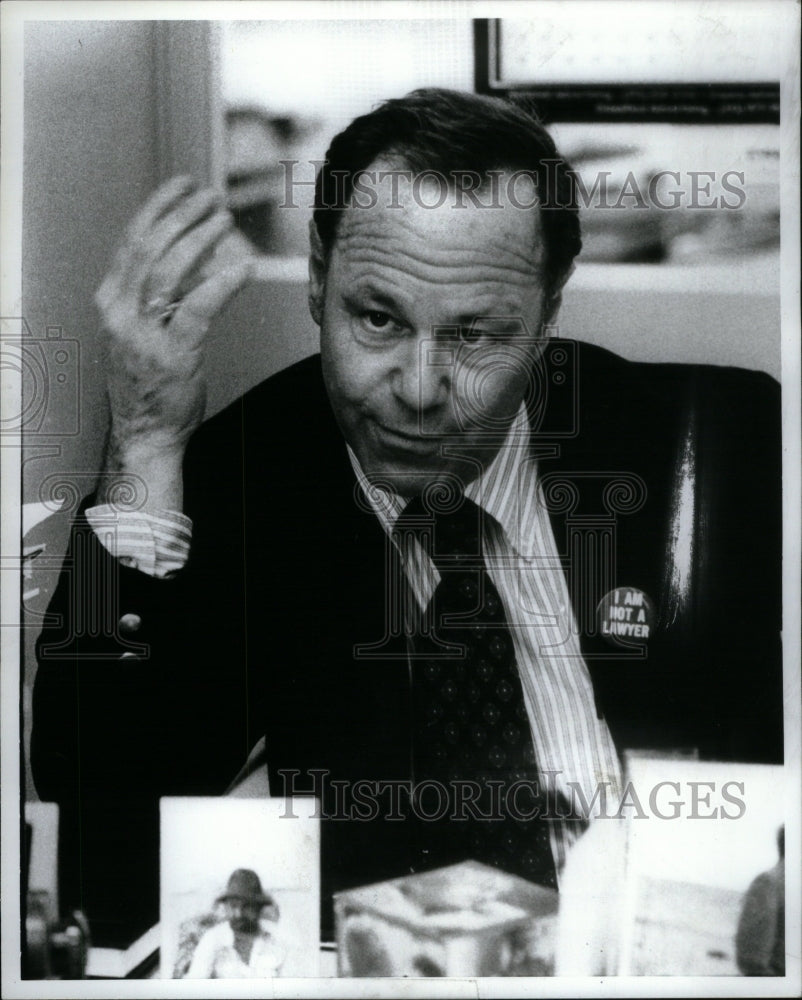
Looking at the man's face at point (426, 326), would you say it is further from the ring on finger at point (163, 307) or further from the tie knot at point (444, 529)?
the ring on finger at point (163, 307)

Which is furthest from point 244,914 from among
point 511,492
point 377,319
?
point 377,319

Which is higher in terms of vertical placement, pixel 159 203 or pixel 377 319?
pixel 159 203

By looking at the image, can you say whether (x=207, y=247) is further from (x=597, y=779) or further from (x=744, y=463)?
(x=597, y=779)

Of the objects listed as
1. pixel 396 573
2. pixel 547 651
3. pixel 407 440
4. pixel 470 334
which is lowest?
pixel 547 651

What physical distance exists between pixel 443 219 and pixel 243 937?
2024 millimetres

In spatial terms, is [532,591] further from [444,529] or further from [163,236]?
[163,236]

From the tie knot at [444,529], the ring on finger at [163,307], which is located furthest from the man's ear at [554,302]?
the ring on finger at [163,307]

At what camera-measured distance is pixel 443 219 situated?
118 inches

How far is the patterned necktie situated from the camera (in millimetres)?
3027

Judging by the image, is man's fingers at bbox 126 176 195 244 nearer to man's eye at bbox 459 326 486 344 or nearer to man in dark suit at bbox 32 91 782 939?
man in dark suit at bbox 32 91 782 939

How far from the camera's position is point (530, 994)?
3.06 metres

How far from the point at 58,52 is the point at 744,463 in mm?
2185

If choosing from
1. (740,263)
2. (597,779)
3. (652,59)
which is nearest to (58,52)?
(652,59)

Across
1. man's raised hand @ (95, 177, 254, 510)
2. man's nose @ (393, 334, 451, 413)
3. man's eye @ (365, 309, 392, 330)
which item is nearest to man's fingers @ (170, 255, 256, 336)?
man's raised hand @ (95, 177, 254, 510)
